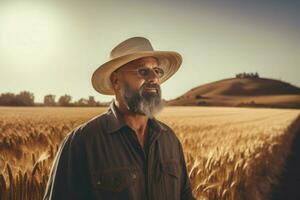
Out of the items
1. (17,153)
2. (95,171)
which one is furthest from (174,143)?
(17,153)

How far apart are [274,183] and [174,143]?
3583 millimetres

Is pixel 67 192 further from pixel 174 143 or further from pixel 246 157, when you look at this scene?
pixel 246 157

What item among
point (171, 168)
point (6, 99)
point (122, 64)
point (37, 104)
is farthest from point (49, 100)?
point (171, 168)

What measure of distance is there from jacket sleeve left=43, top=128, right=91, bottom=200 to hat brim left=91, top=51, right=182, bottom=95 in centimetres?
36

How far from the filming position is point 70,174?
62.7 inches

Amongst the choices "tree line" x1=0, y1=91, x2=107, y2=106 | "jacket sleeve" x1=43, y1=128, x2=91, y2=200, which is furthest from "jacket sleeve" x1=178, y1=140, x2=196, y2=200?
"tree line" x1=0, y1=91, x2=107, y2=106

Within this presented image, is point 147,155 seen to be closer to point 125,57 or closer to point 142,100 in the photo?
point 142,100

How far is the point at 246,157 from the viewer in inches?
166

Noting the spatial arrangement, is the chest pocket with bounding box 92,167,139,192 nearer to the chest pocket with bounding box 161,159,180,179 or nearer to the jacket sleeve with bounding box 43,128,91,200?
the jacket sleeve with bounding box 43,128,91,200

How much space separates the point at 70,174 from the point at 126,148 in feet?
0.75

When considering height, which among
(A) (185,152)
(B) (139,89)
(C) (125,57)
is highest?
(C) (125,57)

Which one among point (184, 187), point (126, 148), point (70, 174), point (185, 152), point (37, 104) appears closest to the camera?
point (70, 174)

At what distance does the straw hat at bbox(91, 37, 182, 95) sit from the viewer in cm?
182

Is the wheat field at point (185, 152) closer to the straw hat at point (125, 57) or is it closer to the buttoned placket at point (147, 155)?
the straw hat at point (125, 57)
